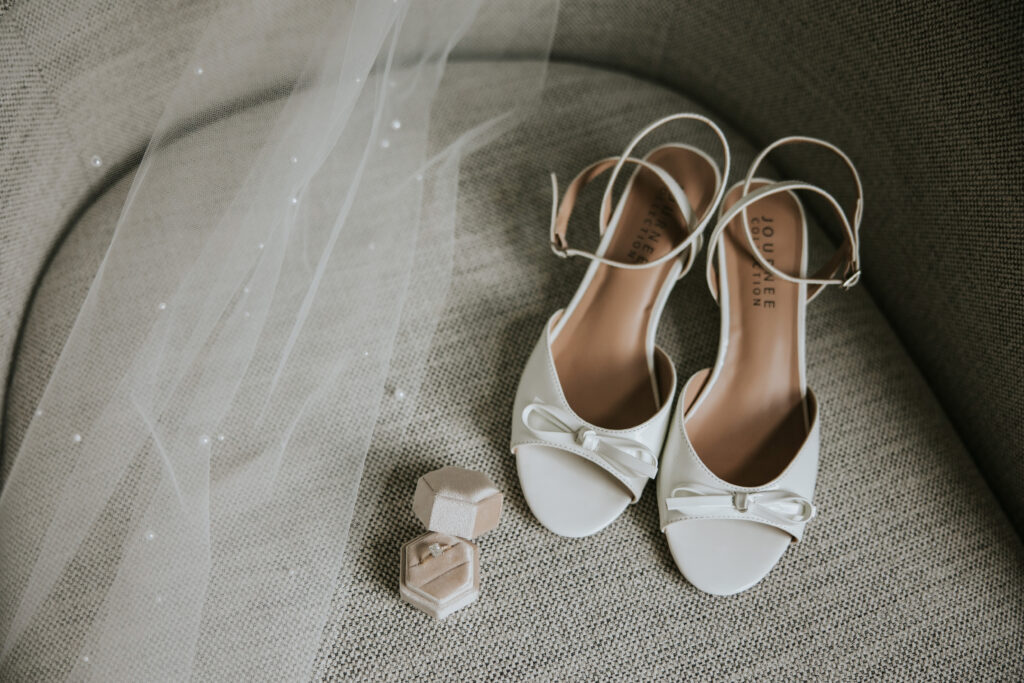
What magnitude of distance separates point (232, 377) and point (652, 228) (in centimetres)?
57

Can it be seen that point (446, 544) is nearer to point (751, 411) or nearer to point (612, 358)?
point (612, 358)

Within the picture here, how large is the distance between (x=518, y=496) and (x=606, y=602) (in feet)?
0.49

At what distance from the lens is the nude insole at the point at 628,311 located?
857 mm

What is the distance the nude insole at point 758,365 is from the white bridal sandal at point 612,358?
0.22 feet

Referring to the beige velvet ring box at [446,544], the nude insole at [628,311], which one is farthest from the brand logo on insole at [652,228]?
the beige velvet ring box at [446,544]

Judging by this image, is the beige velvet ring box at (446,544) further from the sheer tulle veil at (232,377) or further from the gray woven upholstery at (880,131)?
the gray woven upholstery at (880,131)

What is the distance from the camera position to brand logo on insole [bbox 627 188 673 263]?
0.94 m

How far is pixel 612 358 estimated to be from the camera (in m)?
0.88

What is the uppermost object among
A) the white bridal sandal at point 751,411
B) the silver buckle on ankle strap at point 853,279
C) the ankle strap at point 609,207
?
the ankle strap at point 609,207

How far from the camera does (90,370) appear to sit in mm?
781

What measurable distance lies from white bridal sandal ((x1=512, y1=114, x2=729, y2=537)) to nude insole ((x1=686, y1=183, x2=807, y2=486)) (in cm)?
7

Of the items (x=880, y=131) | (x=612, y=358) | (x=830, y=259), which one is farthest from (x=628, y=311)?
(x=880, y=131)

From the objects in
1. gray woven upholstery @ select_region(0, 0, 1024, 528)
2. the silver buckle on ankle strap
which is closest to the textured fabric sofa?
gray woven upholstery @ select_region(0, 0, 1024, 528)

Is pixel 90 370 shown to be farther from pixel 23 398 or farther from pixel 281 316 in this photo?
pixel 281 316
